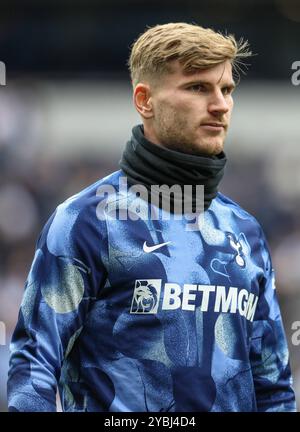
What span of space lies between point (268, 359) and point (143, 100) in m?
1.07

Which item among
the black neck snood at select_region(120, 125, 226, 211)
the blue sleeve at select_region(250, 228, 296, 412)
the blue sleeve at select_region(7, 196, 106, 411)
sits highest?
the black neck snood at select_region(120, 125, 226, 211)

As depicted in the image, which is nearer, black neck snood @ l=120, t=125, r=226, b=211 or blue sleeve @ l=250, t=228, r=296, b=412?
black neck snood @ l=120, t=125, r=226, b=211

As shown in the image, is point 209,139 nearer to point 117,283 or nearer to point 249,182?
point 117,283

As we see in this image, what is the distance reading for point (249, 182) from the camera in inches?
540

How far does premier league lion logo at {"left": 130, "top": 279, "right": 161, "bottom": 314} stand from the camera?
3.59m

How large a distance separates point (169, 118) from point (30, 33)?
43.9ft

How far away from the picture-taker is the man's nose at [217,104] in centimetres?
370

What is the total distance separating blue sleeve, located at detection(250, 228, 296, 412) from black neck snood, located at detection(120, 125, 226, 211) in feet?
1.49

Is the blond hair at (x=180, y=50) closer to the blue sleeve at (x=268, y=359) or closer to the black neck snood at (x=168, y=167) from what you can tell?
the black neck snood at (x=168, y=167)

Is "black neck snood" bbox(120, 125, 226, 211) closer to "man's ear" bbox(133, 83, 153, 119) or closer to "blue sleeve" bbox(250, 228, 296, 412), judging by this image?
"man's ear" bbox(133, 83, 153, 119)

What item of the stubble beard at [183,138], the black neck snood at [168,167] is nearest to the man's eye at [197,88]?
the stubble beard at [183,138]

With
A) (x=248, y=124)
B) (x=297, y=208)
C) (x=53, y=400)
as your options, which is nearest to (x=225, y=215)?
(x=53, y=400)

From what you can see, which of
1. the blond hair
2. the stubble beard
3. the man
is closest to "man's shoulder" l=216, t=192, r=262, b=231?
the man

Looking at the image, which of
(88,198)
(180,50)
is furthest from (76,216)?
(180,50)
